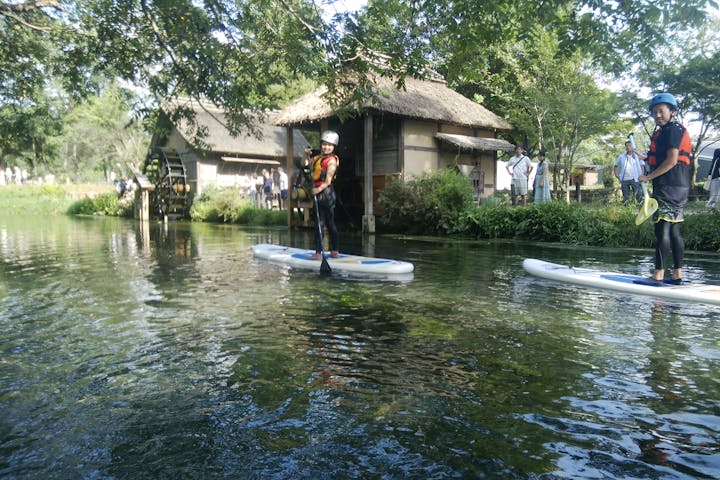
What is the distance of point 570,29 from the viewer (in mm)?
7730

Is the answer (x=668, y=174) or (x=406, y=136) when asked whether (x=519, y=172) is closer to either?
(x=406, y=136)

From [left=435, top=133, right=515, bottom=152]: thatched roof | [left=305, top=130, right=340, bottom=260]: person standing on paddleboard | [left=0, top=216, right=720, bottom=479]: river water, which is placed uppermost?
[left=435, top=133, right=515, bottom=152]: thatched roof

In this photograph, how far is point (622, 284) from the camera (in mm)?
7199

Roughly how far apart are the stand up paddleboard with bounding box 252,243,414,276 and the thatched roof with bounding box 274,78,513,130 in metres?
7.91

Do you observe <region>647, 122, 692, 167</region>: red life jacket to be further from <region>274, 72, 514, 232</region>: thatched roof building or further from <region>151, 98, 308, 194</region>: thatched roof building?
<region>151, 98, 308, 194</region>: thatched roof building

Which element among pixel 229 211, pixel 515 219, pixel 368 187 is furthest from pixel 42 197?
pixel 515 219

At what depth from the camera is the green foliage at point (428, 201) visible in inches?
647

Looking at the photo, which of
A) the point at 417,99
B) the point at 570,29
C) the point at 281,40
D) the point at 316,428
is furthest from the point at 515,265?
the point at 417,99

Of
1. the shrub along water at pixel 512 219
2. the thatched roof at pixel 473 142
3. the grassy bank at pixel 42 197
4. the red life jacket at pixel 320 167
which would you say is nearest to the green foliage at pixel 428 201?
the shrub along water at pixel 512 219

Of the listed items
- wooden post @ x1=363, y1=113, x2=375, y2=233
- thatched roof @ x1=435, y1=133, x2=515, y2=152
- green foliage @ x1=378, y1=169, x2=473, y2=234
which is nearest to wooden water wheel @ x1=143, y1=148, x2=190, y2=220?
wooden post @ x1=363, y1=113, x2=375, y2=233

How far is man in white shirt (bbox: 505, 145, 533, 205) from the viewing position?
1706cm

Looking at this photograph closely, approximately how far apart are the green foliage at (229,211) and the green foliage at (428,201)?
21.9ft

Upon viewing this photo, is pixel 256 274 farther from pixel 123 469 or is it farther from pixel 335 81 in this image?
pixel 123 469

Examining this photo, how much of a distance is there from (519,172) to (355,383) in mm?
14686
